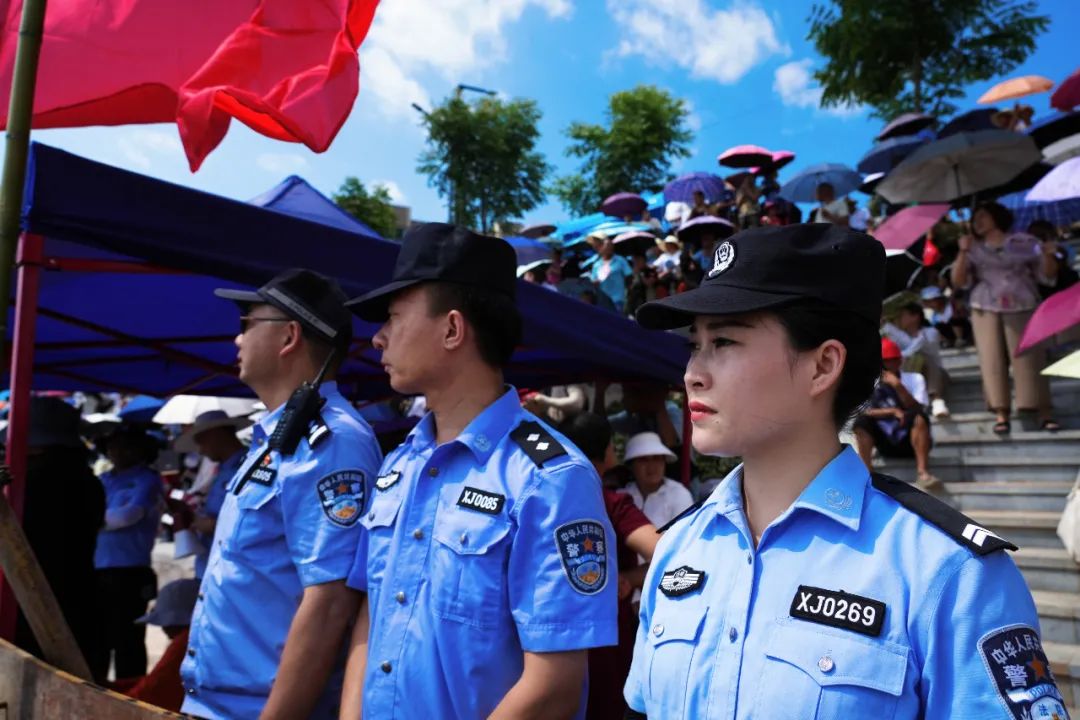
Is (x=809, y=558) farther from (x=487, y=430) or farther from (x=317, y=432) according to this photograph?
(x=317, y=432)

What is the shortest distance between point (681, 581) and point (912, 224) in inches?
343

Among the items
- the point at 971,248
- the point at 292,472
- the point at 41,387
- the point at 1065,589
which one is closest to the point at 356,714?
the point at 292,472

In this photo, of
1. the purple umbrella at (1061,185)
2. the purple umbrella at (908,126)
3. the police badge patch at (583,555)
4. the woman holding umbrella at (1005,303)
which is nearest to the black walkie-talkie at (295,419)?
the police badge patch at (583,555)

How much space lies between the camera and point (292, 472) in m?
2.21

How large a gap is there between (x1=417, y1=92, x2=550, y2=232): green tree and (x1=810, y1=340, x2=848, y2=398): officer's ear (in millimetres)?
32489

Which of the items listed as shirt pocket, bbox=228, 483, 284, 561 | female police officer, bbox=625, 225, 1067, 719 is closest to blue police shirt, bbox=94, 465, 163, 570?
shirt pocket, bbox=228, 483, 284, 561

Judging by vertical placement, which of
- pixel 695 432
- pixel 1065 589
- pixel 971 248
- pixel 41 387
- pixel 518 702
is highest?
pixel 971 248

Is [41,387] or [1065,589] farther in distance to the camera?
[41,387]

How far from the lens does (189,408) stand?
7141 mm

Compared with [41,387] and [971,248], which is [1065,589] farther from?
[41,387]

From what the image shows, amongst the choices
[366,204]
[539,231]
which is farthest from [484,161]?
[539,231]

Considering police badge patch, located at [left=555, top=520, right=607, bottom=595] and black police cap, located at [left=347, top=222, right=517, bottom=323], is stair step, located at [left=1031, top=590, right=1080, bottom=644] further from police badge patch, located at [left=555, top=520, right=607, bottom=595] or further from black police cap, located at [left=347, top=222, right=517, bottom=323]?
black police cap, located at [left=347, top=222, right=517, bottom=323]

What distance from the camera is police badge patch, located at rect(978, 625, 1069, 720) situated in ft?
3.49

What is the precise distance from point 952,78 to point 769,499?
2172 cm
